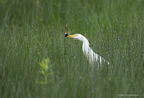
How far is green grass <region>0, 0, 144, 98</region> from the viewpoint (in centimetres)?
314

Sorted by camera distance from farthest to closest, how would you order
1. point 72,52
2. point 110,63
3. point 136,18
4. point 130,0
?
point 130,0, point 136,18, point 72,52, point 110,63

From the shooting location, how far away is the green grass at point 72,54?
3.14 meters

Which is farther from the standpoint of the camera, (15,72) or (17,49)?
(17,49)

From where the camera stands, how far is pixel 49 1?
691cm

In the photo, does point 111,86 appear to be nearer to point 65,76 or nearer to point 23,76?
point 65,76

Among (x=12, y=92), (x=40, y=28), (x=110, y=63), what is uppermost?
(x=40, y=28)

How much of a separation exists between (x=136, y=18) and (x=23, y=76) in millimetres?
2948

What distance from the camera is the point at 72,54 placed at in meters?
4.30

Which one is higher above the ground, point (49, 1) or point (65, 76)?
point (49, 1)

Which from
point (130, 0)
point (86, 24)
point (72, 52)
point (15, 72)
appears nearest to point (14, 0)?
point (86, 24)

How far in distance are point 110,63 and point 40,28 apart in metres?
2.50

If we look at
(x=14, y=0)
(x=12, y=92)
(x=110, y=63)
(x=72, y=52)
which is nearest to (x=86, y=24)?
(x=14, y=0)

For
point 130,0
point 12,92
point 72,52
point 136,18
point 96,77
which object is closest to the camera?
point 12,92

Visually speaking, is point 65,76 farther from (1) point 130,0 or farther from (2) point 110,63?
(1) point 130,0
